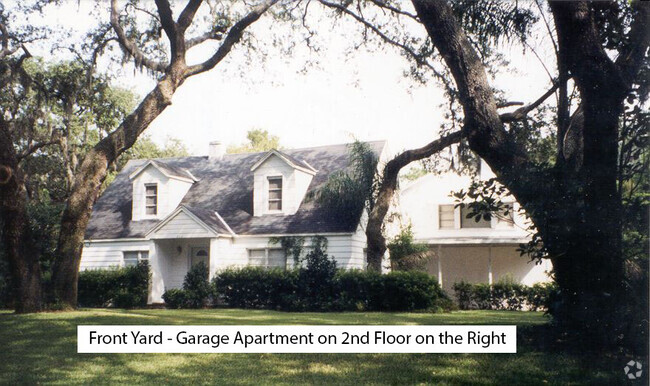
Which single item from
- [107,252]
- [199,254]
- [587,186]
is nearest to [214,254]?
[199,254]

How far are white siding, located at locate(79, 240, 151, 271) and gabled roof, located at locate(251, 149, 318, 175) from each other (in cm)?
→ 475

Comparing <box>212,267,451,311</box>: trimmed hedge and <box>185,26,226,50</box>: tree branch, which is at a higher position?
<box>185,26,226,50</box>: tree branch

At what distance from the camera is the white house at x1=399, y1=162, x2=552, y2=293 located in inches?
863

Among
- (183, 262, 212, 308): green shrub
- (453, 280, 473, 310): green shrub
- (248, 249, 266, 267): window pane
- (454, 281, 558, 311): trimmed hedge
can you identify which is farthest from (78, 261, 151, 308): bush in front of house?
(454, 281, 558, 311): trimmed hedge

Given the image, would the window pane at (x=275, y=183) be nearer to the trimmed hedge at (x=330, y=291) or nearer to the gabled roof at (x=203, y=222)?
the gabled roof at (x=203, y=222)

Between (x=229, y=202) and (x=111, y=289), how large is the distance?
492 cm

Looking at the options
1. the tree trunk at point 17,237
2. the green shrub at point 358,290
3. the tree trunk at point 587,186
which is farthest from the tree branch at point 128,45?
the tree trunk at point 587,186

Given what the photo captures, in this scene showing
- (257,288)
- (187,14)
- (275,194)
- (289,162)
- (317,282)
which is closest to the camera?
(187,14)

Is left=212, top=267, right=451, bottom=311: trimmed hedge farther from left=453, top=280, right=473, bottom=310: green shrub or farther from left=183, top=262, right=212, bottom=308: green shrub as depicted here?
left=453, top=280, right=473, bottom=310: green shrub

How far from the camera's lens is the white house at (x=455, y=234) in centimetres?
2192

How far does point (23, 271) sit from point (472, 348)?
27.1 ft

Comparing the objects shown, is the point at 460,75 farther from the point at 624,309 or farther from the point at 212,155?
the point at 212,155

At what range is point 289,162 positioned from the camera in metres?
19.0

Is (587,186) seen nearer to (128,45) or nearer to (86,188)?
(86,188)
